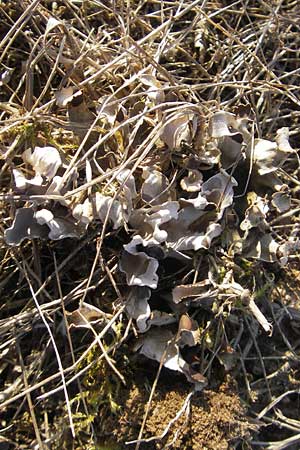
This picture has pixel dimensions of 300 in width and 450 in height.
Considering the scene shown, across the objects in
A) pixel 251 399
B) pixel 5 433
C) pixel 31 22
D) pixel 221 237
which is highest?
pixel 31 22

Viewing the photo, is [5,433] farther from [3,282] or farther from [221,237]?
[221,237]

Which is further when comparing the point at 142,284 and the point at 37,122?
the point at 37,122

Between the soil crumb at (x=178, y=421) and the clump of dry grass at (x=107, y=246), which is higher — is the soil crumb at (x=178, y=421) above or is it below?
below

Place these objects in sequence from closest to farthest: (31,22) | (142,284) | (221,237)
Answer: (142,284)
(221,237)
(31,22)

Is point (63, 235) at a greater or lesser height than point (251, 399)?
greater

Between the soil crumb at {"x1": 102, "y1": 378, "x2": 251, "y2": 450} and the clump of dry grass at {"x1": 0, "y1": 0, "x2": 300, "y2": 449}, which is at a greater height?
the clump of dry grass at {"x1": 0, "y1": 0, "x2": 300, "y2": 449}

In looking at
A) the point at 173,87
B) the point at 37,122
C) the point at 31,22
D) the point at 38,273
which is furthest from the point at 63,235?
the point at 31,22

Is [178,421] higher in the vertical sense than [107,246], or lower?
lower

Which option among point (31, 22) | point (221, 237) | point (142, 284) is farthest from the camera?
point (31, 22)
